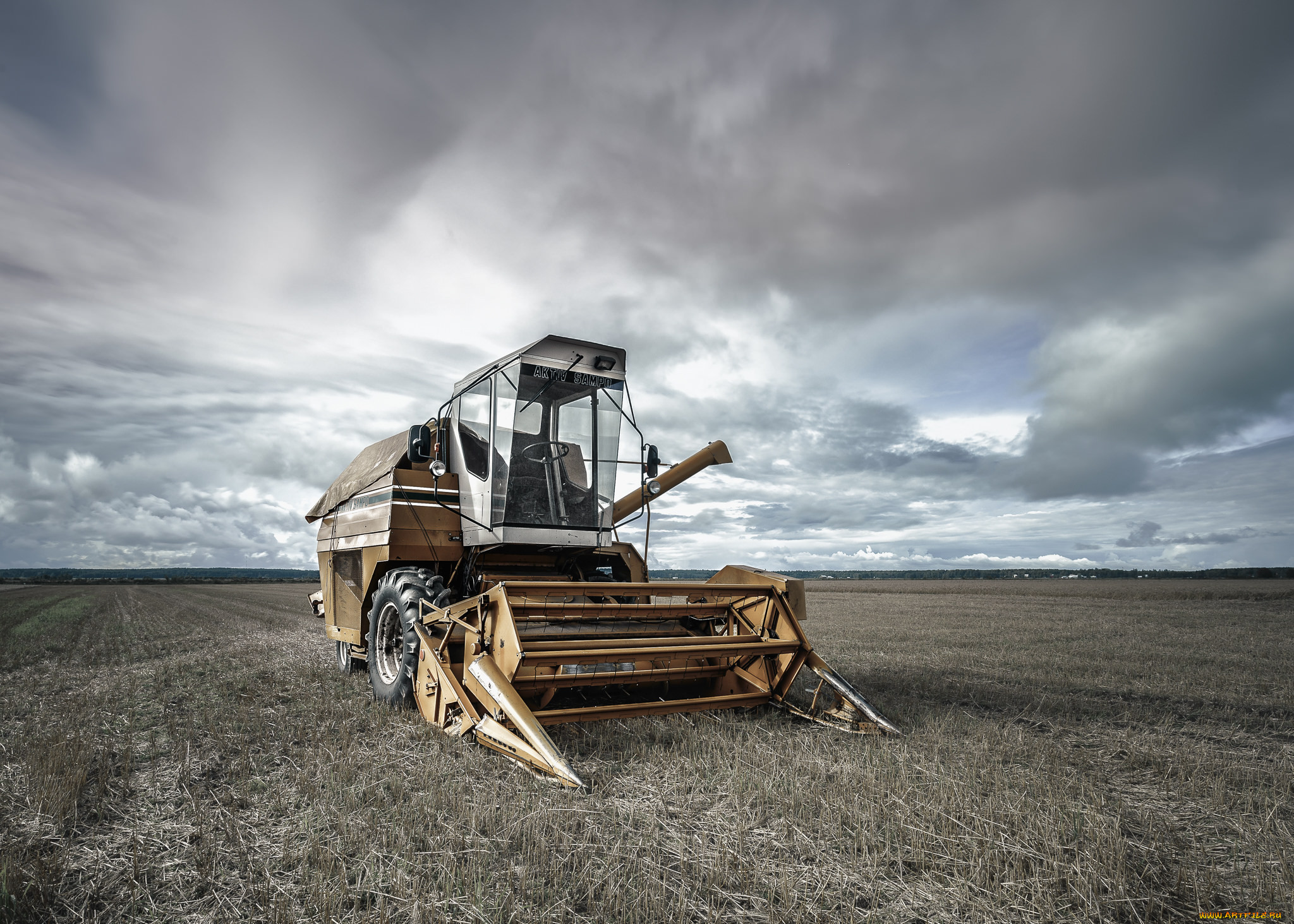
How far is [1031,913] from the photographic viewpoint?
8.71ft

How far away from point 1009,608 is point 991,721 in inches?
754

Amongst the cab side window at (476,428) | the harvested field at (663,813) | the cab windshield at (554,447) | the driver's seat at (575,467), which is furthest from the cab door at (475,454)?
the harvested field at (663,813)

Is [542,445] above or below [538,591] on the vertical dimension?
above

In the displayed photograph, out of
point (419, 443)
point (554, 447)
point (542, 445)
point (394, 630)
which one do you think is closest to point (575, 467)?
point (554, 447)

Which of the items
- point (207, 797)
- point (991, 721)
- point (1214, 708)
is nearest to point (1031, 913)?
point (991, 721)

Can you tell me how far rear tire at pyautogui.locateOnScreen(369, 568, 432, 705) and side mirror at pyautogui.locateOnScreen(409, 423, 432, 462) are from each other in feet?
3.69

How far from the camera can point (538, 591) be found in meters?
5.20

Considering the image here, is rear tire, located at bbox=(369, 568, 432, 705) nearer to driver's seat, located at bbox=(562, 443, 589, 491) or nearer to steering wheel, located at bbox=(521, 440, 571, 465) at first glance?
steering wheel, located at bbox=(521, 440, 571, 465)

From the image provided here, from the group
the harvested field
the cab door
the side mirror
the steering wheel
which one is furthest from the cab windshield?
the harvested field

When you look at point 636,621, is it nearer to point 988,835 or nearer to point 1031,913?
point 988,835

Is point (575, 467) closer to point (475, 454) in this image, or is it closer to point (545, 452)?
point (545, 452)

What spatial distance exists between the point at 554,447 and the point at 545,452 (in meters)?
0.11

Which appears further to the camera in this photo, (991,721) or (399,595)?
(399,595)

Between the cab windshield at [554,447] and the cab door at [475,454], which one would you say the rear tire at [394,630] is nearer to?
the cab door at [475,454]
